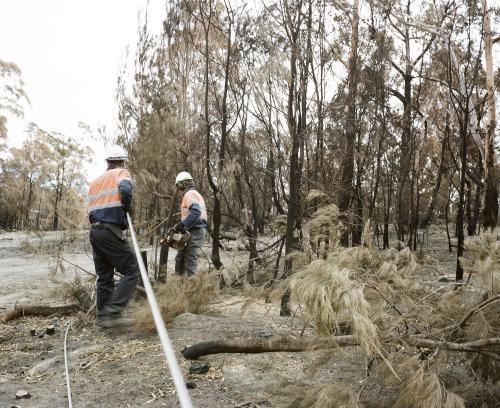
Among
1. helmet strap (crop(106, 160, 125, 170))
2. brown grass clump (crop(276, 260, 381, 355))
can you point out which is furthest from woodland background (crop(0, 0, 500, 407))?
helmet strap (crop(106, 160, 125, 170))

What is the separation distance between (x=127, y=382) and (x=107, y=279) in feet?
5.79

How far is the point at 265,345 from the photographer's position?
2957 mm

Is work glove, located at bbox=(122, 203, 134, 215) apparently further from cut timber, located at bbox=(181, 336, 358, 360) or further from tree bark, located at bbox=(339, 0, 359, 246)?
tree bark, located at bbox=(339, 0, 359, 246)

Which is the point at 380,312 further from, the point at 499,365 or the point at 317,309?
the point at 499,365

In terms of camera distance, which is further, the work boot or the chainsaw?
the chainsaw

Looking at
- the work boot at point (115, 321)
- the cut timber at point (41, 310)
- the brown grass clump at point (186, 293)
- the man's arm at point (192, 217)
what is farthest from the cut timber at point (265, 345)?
the man's arm at point (192, 217)

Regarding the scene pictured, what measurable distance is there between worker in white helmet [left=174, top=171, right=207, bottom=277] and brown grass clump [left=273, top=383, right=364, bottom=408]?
412 centimetres

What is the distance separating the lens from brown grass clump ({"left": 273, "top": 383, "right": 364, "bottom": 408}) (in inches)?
84.3

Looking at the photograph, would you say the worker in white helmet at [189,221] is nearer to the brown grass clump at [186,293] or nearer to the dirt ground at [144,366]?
the brown grass clump at [186,293]

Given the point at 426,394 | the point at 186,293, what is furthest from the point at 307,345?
the point at 186,293

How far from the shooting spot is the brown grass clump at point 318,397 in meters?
2.14

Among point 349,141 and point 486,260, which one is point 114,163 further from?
point 349,141

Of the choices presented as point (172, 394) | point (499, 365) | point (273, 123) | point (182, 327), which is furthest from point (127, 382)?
point (273, 123)

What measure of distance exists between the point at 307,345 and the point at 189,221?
3949 millimetres
